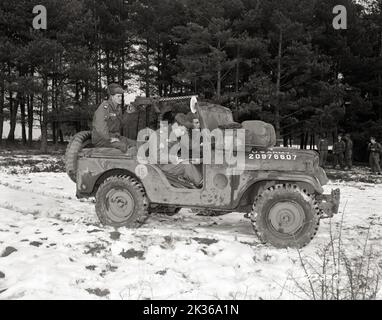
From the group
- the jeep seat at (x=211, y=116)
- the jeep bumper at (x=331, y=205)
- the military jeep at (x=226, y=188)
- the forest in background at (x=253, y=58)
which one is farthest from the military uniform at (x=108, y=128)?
the forest in background at (x=253, y=58)

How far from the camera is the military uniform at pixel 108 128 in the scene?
6.84 m

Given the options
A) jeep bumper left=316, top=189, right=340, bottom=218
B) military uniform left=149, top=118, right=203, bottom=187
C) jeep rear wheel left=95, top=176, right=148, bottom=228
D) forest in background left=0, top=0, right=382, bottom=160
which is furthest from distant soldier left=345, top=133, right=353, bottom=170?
jeep rear wheel left=95, top=176, right=148, bottom=228

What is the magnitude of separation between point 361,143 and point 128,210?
25982 mm

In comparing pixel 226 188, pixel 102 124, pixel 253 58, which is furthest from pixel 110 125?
pixel 253 58

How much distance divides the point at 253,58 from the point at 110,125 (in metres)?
20.0

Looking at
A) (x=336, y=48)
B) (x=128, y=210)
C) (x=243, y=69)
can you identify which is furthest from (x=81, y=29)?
(x=128, y=210)

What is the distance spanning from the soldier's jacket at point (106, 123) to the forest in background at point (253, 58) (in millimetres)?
17602

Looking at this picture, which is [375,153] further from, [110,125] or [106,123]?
[106,123]

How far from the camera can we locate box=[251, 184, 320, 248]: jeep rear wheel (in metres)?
5.76

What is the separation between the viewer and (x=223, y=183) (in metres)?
6.13

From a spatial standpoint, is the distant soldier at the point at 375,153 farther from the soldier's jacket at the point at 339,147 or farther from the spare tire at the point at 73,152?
the spare tire at the point at 73,152

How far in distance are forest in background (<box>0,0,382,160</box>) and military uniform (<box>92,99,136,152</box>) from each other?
1765 centimetres

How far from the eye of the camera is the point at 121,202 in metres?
6.71

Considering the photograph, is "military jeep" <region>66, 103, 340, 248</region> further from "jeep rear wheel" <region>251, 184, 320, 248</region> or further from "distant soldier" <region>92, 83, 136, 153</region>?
"distant soldier" <region>92, 83, 136, 153</region>
